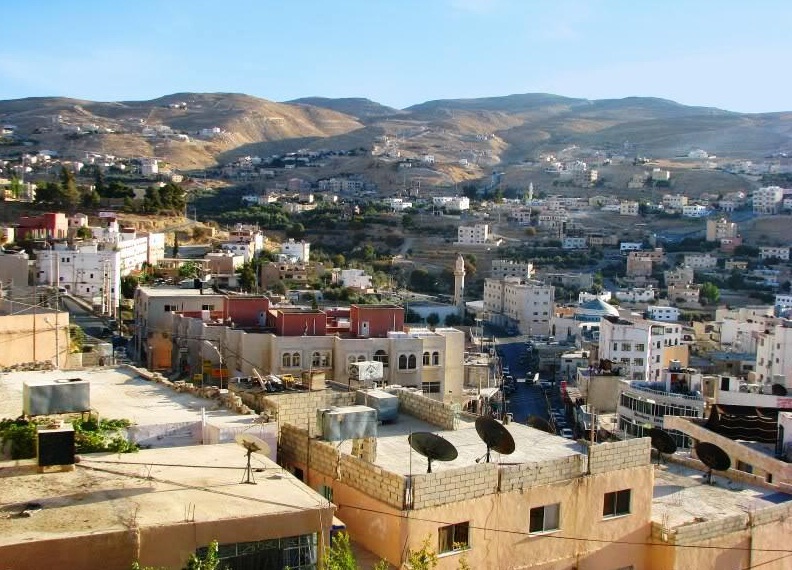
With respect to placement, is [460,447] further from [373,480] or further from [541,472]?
[373,480]

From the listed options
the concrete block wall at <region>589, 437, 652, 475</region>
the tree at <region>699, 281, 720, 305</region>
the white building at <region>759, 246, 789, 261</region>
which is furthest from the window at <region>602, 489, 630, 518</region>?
the white building at <region>759, 246, 789, 261</region>

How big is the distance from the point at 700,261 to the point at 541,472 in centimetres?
6131

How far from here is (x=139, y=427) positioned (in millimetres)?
7051

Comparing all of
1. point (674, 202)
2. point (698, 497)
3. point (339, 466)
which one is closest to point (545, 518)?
point (339, 466)

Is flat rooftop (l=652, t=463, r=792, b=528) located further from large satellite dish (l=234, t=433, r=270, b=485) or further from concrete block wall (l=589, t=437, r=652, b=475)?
large satellite dish (l=234, t=433, r=270, b=485)

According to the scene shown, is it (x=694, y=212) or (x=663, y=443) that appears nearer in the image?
(x=663, y=443)

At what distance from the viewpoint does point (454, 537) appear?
5.75 m

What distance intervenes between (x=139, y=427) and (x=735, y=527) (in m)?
4.25

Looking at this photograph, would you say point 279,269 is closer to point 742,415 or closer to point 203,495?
point 742,415

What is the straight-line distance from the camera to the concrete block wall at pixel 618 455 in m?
6.46

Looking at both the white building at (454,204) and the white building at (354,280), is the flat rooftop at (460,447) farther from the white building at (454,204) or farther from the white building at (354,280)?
the white building at (454,204)

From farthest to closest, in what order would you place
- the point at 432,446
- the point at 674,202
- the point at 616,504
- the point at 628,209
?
the point at 674,202 → the point at 628,209 → the point at 616,504 → the point at 432,446

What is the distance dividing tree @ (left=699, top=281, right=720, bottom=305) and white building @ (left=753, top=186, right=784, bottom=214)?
31.7 metres

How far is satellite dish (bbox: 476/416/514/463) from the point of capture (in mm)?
6395
